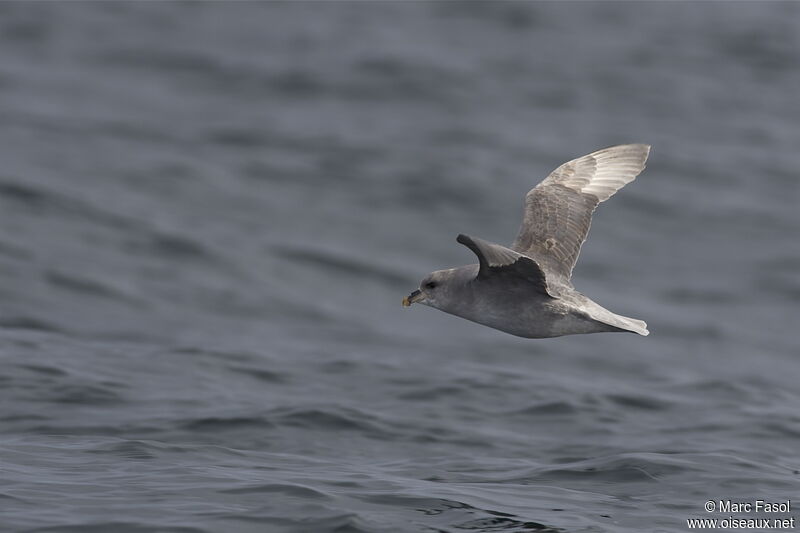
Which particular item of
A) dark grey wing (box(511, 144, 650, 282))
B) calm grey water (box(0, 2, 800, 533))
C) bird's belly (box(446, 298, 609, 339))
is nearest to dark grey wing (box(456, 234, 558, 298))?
bird's belly (box(446, 298, 609, 339))

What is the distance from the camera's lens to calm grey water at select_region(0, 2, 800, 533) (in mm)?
9977

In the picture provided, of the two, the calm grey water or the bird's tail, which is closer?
the bird's tail

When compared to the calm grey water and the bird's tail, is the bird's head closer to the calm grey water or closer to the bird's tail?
the bird's tail

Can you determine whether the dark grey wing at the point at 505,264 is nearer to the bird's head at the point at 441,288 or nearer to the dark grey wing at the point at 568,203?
the bird's head at the point at 441,288

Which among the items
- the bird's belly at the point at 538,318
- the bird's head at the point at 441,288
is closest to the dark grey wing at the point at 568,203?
the bird's belly at the point at 538,318

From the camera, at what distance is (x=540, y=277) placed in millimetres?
8875

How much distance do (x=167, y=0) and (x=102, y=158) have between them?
26.9ft

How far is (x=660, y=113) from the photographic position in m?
23.2

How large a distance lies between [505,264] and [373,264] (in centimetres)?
985

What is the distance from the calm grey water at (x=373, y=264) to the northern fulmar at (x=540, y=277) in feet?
4.62

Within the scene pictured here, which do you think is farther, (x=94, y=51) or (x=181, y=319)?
(x=94, y=51)

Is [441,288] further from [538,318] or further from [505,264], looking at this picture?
[505,264]

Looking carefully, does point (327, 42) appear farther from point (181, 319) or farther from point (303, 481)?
point (303, 481)

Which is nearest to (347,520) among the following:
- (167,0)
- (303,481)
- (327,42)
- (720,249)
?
(303,481)
